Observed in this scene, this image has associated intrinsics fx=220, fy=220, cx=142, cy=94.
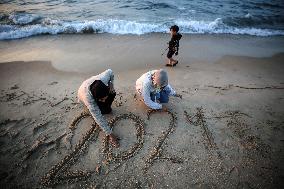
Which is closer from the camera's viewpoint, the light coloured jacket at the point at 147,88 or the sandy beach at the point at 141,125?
the sandy beach at the point at 141,125

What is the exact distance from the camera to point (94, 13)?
1120cm

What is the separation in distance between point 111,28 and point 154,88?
19.5ft

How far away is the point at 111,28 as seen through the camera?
31.1 ft

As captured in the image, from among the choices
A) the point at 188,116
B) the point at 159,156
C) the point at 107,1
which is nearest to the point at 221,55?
the point at 188,116

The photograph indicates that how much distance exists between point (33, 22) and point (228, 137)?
386 inches

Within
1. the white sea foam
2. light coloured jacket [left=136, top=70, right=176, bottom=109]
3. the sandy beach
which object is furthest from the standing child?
the white sea foam

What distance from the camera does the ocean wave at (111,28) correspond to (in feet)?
29.8

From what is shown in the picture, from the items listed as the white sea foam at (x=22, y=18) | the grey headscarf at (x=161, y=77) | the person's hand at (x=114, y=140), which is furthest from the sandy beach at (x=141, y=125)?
the white sea foam at (x=22, y=18)

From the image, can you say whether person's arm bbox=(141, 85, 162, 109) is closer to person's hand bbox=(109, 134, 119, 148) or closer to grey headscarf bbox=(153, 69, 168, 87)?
grey headscarf bbox=(153, 69, 168, 87)

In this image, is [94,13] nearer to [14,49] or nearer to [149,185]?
[14,49]

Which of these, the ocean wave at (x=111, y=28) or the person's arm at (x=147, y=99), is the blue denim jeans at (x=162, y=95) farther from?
the ocean wave at (x=111, y=28)

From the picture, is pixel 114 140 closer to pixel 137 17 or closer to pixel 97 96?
pixel 97 96

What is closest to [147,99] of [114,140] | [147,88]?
[147,88]

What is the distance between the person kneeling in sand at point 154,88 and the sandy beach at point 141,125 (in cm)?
38
